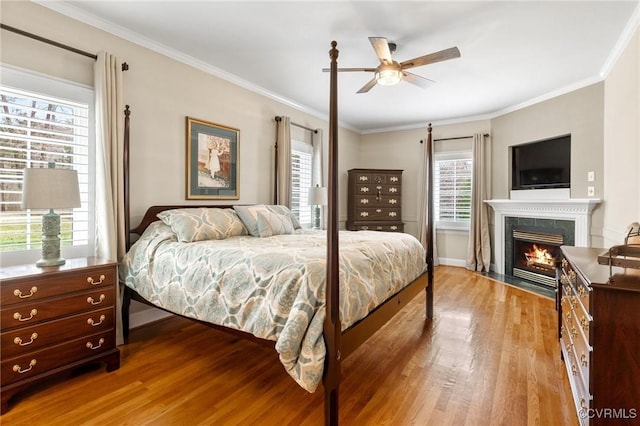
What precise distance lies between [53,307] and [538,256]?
18.3 feet

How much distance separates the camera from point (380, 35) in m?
2.86

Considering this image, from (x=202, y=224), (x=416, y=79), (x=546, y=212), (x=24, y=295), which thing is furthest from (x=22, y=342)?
(x=546, y=212)

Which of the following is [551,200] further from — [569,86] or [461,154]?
[461,154]

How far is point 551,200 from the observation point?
4.23 metres

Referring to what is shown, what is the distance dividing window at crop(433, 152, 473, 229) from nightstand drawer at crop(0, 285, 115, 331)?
17.5ft

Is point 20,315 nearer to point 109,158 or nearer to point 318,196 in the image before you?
point 109,158

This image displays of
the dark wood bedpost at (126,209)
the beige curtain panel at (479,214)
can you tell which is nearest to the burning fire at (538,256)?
the beige curtain panel at (479,214)

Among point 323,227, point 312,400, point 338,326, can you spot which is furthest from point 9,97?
point 323,227

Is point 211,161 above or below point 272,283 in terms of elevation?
above

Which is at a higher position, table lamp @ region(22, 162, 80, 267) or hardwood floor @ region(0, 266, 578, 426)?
table lamp @ region(22, 162, 80, 267)

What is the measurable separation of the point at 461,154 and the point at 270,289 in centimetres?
506

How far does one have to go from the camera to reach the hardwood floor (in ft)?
5.84

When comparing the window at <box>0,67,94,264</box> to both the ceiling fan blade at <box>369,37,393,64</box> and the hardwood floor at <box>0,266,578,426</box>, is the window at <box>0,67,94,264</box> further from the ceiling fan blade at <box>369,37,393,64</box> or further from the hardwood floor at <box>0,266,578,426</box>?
Answer: the ceiling fan blade at <box>369,37,393,64</box>

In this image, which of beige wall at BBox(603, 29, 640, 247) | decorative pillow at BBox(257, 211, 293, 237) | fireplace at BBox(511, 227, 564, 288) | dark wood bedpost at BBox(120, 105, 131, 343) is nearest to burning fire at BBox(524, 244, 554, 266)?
fireplace at BBox(511, 227, 564, 288)
